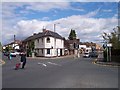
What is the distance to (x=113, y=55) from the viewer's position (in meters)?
44.2

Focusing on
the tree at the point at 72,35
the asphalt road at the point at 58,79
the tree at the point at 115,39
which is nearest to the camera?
the asphalt road at the point at 58,79

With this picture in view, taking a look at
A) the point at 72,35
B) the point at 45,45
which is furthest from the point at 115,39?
the point at 72,35

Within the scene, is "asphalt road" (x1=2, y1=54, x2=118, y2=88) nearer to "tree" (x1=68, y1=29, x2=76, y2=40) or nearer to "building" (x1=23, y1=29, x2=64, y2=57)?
"building" (x1=23, y1=29, x2=64, y2=57)

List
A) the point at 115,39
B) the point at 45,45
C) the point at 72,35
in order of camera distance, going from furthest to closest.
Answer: the point at 72,35 < the point at 45,45 < the point at 115,39

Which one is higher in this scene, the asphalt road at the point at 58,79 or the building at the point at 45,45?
the building at the point at 45,45

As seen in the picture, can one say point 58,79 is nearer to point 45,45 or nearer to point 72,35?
point 45,45

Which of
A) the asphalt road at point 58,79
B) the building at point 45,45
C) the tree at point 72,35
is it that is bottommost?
the asphalt road at point 58,79

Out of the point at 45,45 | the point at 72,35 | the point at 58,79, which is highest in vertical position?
the point at 72,35

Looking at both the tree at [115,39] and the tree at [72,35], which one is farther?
the tree at [72,35]

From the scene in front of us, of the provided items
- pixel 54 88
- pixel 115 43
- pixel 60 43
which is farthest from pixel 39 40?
pixel 54 88

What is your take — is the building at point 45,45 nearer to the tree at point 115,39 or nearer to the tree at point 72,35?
the tree at point 115,39

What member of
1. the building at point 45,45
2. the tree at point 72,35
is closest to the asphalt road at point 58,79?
the building at point 45,45

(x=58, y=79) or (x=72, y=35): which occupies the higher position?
(x=72, y=35)

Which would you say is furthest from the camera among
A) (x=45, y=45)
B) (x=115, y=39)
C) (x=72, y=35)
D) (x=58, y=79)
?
(x=72, y=35)
